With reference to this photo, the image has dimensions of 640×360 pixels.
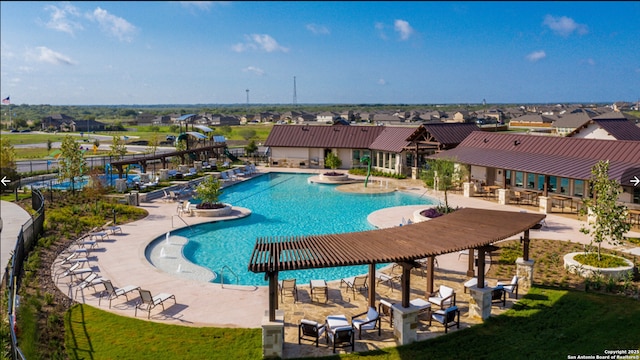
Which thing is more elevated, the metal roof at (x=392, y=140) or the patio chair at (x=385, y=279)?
the metal roof at (x=392, y=140)

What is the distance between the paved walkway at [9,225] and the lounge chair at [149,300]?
22.2 feet

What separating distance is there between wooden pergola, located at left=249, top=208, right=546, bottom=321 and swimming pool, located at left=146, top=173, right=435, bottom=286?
4.71m

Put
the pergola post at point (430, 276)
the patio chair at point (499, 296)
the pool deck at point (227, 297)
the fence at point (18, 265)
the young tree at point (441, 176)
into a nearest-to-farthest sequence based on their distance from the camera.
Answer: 1. the fence at point (18, 265)
2. the pool deck at point (227, 297)
3. the patio chair at point (499, 296)
4. the pergola post at point (430, 276)
5. the young tree at point (441, 176)

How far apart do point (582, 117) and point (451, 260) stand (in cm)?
6805

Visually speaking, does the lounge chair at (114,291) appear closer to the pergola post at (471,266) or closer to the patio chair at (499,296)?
the patio chair at (499,296)

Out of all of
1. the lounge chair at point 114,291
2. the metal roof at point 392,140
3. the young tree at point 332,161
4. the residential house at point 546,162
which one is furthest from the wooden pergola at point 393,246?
the young tree at point 332,161

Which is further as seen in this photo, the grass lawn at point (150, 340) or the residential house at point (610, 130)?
the residential house at point (610, 130)

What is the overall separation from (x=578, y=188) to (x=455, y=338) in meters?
21.1

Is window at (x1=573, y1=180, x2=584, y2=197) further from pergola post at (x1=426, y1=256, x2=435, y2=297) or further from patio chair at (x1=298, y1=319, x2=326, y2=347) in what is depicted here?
patio chair at (x1=298, y1=319, x2=326, y2=347)

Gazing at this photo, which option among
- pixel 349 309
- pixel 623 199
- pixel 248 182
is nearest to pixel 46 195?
pixel 248 182

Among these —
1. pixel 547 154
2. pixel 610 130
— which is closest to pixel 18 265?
pixel 547 154

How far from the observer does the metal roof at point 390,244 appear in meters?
11.9

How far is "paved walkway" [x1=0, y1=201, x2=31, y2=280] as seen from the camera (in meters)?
21.1

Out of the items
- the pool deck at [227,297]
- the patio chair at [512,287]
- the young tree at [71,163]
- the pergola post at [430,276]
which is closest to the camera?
the pool deck at [227,297]
